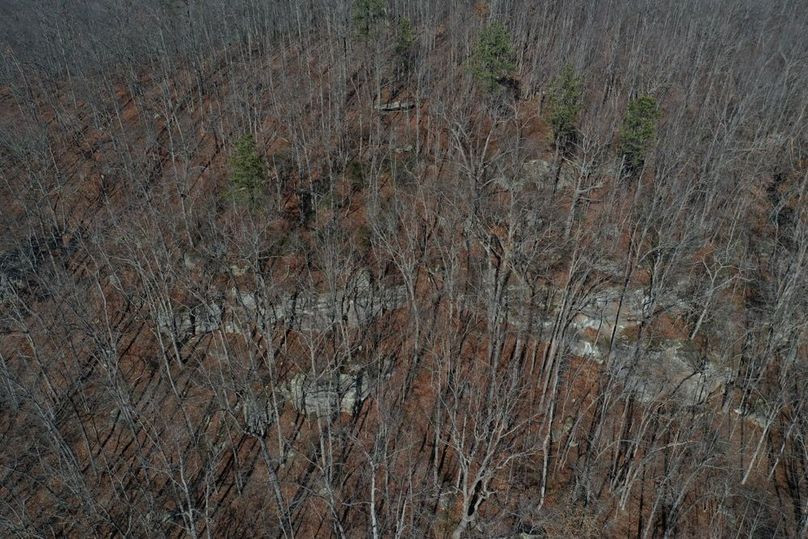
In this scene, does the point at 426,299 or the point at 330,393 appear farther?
the point at 426,299

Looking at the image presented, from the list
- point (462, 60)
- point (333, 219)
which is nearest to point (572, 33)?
point (462, 60)

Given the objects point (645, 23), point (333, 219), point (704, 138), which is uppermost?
point (645, 23)

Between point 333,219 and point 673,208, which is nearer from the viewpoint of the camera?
point 673,208

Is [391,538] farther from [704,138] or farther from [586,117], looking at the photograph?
[704,138]

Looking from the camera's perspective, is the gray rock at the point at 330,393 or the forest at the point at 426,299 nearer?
the forest at the point at 426,299

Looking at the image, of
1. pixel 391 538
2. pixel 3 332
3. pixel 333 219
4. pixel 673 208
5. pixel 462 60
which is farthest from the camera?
pixel 462 60

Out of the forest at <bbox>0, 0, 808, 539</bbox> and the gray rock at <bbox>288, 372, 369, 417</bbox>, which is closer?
the forest at <bbox>0, 0, 808, 539</bbox>

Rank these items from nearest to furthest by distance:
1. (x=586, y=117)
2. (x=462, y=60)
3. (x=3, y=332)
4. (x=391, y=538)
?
(x=391, y=538) → (x=3, y=332) → (x=586, y=117) → (x=462, y=60)

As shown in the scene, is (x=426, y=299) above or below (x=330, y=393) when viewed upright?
above
